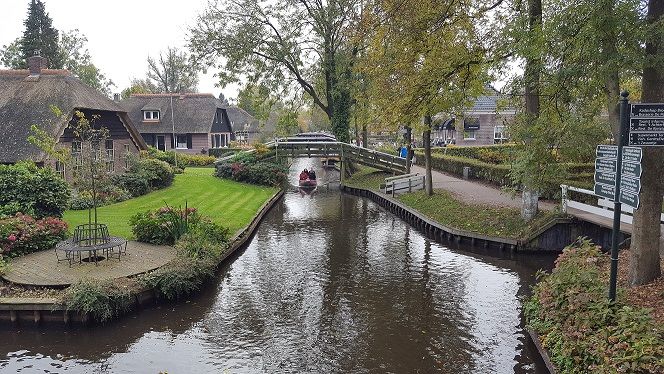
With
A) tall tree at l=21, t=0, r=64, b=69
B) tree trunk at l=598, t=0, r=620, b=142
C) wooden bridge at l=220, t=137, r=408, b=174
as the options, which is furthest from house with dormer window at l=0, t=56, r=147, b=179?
tall tree at l=21, t=0, r=64, b=69

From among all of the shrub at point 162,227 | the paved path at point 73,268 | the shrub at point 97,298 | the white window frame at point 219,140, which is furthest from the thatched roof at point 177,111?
the shrub at point 97,298

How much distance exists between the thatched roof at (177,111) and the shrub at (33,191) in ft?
116

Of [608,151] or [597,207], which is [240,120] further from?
[608,151]

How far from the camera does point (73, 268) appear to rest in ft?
45.8

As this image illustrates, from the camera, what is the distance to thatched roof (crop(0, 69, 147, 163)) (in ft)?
75.5

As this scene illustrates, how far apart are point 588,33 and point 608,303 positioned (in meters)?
4.75

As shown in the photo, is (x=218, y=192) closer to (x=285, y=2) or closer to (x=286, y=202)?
(x=286, y=202)

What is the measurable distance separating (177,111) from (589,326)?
52022mm

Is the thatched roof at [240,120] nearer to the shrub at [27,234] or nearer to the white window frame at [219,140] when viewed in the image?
the white window frame at [219,140]

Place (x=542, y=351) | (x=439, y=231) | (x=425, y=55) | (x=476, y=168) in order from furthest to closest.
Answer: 1. (x=476, y=168)
2. (x=439, y=231)
3. (x=425, y=55)
4. (x=542, y=351)

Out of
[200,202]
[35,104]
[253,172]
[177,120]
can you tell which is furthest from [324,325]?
[177,120]

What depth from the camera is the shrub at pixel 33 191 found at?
17516 millimetres

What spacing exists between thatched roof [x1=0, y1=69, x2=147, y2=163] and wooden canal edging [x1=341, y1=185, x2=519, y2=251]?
16335 mm

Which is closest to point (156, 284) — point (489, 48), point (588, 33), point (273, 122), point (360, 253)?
point (360, 253)
